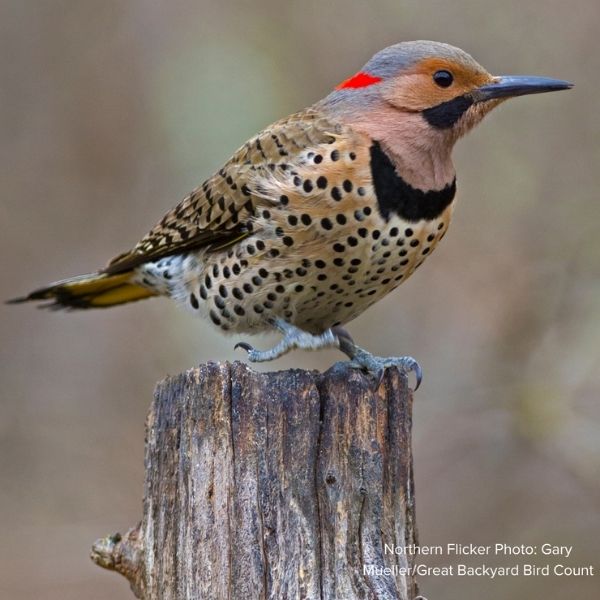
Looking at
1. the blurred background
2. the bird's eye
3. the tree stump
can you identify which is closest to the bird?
the bird's eye

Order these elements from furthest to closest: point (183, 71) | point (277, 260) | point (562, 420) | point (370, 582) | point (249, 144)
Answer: point (183, 71) < point (562, 420) < point (249, 144) < point (277, 260) < point (370, 582)

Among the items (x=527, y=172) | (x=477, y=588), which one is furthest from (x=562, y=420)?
(x=527, y=172)

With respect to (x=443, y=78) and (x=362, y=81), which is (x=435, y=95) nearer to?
(x=443, y=78)

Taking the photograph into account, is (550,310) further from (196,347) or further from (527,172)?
(196,347)

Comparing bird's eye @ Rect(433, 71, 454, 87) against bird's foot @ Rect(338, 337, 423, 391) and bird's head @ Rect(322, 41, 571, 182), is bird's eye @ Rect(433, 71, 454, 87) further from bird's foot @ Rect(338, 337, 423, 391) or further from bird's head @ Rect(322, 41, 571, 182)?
bird's foot @ Rect(338, 337, 423, 391)

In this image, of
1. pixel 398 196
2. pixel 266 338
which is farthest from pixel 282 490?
pixel 266 338

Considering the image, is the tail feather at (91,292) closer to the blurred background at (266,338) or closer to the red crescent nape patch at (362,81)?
the red crescent nape patch at (362,81)

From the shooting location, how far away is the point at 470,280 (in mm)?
7117

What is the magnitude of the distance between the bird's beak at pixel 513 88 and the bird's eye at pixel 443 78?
0.10 m

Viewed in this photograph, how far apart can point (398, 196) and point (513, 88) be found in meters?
0.67

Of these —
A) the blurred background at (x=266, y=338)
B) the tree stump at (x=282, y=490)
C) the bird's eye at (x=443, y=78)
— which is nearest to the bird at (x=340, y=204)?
the bird's eye at (x=443, y=78)

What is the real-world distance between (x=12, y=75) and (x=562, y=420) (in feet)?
15.1

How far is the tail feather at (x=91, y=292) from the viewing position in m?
5.03

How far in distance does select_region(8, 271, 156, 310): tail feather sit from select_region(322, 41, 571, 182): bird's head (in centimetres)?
136
